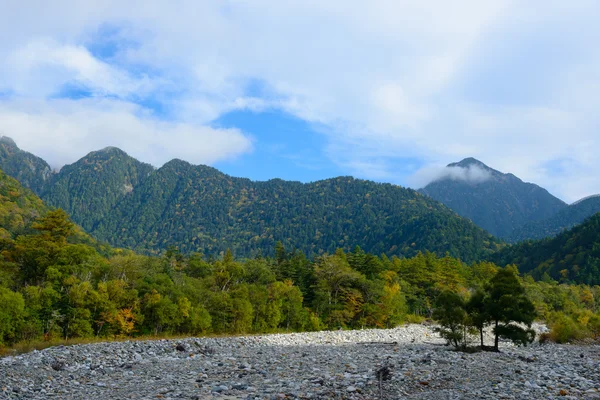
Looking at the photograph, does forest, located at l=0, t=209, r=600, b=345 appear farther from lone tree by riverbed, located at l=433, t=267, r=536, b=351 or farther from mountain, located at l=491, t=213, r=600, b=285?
mountain, located at l=491, t=213, r=600, b=285

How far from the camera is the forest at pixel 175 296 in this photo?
34344 mm

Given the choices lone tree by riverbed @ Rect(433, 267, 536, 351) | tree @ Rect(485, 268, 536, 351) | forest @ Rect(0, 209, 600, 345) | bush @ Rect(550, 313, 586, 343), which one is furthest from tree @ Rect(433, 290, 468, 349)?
bush @ Rect(550, 313, 586, 343)

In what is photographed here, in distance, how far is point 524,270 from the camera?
14950 centimetres

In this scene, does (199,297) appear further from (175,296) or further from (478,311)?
(478,311)

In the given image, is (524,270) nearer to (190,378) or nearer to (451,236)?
(451,236)

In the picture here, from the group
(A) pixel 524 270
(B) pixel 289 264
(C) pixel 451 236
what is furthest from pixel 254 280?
(C) pixel 451 236

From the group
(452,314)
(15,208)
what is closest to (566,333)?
(452,314)

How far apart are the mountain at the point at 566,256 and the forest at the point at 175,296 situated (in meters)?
58.7

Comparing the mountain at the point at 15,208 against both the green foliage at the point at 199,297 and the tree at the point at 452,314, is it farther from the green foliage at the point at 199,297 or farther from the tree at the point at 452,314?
the tree at the point at 452,314

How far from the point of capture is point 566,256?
139000mm

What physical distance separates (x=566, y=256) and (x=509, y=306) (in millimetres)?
139392

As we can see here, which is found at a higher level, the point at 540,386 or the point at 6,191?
the point at 6,191

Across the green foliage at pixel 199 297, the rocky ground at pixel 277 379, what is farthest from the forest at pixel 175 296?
the rocky ground at pixel 277 379

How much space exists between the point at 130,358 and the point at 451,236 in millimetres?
194739
